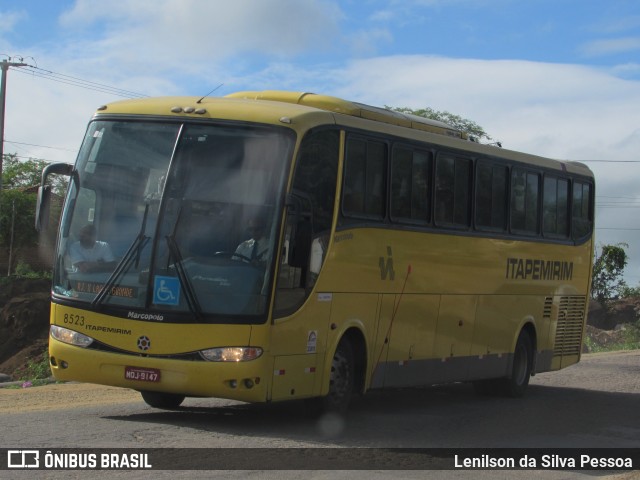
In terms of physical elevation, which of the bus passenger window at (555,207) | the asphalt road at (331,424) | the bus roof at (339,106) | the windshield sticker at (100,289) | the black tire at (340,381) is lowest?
the asphalt road at (331,424)

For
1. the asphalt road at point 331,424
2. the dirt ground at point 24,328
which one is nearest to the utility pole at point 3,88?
the dirt ground at point 24,328

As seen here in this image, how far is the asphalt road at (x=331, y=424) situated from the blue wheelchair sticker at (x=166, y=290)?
1.31 m

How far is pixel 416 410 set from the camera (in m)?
14.6

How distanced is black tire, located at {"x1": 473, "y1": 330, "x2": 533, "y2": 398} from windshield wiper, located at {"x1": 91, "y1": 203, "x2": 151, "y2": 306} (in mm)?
7947

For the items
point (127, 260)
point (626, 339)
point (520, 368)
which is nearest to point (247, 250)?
point (127, 260)

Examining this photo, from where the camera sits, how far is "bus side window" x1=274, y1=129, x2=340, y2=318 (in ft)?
36.9

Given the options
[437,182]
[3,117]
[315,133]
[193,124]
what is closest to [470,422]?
[437,182]

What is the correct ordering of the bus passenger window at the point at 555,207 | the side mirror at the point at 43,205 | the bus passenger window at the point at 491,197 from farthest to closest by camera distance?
the bus passenger window at the point at 555,207 < the bus passenger window at the point at 491,197 < the side mirror at the point at 43,205

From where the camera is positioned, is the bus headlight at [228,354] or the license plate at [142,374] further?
the license plate at [142,374]

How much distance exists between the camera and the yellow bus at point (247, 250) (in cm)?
1090

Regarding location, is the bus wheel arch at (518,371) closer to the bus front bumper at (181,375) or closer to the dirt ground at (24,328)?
the bus front bumper at (181,375)

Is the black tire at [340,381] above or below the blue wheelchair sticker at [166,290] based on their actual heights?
below

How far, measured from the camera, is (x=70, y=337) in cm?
1141

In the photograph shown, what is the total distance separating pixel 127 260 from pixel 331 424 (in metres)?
3.02
